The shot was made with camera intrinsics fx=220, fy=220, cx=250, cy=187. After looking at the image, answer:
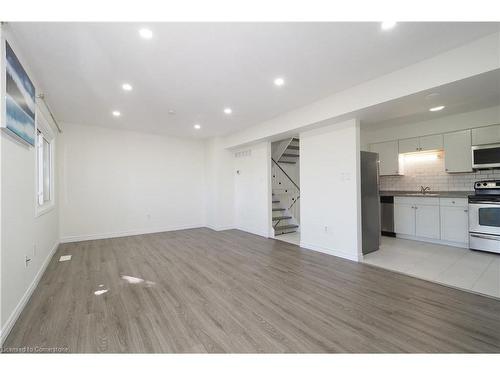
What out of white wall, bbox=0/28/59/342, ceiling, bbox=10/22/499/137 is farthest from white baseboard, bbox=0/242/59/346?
ceiling, bbox=10/22/499/137

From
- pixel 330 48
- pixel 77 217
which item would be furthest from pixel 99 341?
pixel 77 217

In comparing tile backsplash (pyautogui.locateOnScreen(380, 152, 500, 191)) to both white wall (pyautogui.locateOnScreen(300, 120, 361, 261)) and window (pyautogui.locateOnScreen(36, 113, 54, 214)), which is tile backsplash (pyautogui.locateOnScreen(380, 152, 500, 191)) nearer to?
white wall (pyautogui.locateOnScreen(300, 120, 361, 261))

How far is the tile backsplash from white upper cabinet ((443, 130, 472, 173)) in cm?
31

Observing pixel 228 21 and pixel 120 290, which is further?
pixel 120 290

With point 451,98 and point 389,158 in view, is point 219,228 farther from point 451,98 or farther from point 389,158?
point 451,98

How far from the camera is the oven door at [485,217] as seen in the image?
3.62 m

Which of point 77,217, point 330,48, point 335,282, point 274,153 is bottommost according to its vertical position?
point 335,282

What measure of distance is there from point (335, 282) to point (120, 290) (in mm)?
2635

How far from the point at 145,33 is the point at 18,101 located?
57.5 inches

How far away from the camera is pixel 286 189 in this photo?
21.2ft

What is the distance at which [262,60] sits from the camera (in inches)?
98.7

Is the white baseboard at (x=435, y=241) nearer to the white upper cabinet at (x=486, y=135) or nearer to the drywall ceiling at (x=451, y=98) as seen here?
the white upper cabinet at (x=486, y=135)

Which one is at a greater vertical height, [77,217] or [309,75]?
[309,75]

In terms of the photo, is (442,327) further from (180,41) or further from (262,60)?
(180,41)
